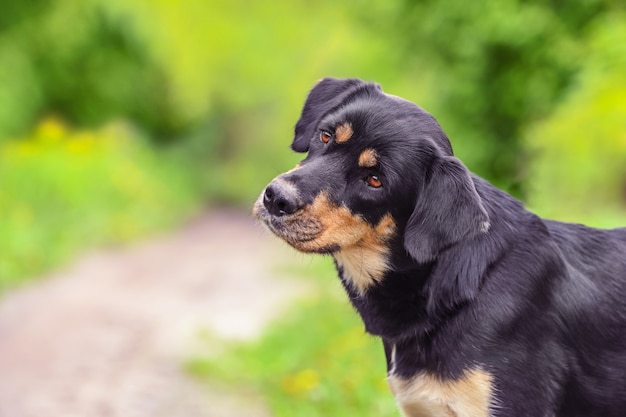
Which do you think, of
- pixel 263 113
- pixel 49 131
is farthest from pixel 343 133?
pixel 263 113

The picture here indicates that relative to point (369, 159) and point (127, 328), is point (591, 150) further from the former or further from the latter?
point (369, 159)

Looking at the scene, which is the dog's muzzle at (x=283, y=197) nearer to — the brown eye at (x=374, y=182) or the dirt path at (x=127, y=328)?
the brown eye at (x=374, y=182)

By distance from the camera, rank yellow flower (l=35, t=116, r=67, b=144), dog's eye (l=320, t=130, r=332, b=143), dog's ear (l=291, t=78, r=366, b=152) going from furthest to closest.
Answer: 1. yellow flower (l=35, t=116, r=67, b=144)
2. dog's ear (l=291, t=78, r=366, b=152)
3. dog's eye (l=320, t=130, r=332, b=143)

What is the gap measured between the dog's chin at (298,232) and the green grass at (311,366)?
232 cm

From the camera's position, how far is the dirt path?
6008mm

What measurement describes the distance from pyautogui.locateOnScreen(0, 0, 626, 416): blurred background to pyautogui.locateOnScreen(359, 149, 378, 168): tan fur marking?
2.54 metres

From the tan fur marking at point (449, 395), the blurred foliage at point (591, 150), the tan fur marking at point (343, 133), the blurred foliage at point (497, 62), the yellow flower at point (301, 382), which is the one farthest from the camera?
the blurred foliage at point (497, 62)

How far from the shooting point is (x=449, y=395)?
3184mm

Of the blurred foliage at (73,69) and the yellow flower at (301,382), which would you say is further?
the blurred foliage at (73,69)

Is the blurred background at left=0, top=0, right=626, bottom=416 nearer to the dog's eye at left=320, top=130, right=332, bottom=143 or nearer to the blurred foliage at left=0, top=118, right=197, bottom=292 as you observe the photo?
the blurred foliage at left=0, top=118, right=197, bottom=292

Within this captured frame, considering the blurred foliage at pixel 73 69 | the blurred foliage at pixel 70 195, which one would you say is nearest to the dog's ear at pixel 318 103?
the blurred foliage at pixel 70 195

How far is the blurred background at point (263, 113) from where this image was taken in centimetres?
796

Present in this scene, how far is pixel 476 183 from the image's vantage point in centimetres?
357

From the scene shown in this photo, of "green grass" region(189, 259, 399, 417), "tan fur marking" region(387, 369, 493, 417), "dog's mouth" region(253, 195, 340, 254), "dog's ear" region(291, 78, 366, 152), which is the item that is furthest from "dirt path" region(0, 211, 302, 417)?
"tan fur marking" region(387, 369, 493, 417)
